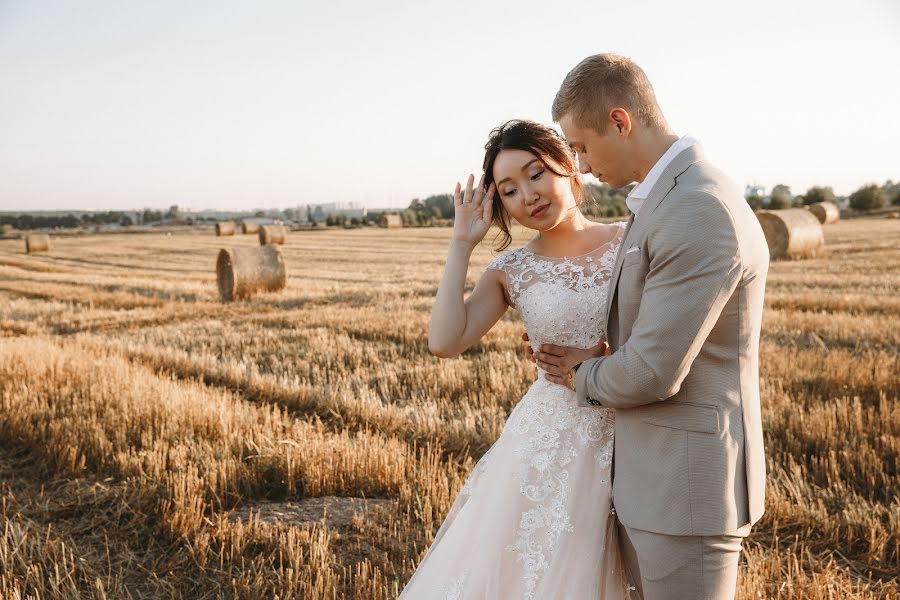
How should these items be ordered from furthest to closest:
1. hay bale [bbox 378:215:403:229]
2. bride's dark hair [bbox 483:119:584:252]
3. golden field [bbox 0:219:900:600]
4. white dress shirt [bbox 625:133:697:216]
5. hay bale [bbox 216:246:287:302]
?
1. hay bale [bbox 378:215:403:229]
2. hay bale [bbox 216:246:287:302]
3. golden field [bbox 0:219:900:600]
4. bride's dark hair [bbox 483:119:584:252]
5. white dress shirt [bbox 625:133:697:216]

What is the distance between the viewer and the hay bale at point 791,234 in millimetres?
20734

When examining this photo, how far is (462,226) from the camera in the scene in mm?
2693

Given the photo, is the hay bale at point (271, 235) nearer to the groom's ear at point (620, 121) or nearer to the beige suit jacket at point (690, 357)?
the groom's ear at point (620, 121)

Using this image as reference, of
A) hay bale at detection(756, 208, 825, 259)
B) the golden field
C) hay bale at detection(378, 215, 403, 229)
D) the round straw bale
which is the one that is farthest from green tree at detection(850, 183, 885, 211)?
the golden field

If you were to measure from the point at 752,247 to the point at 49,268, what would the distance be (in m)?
28.2

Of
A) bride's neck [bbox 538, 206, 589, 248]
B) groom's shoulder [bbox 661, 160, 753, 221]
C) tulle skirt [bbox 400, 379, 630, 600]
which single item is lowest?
tulle skirt [bbox 400, 379, 630, 600]

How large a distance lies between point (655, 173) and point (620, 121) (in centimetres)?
19

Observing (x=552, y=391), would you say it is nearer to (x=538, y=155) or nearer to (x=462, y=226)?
(x=462, y=226)

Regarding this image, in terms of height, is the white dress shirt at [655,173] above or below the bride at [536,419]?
above

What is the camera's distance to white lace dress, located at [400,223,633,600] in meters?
2.45

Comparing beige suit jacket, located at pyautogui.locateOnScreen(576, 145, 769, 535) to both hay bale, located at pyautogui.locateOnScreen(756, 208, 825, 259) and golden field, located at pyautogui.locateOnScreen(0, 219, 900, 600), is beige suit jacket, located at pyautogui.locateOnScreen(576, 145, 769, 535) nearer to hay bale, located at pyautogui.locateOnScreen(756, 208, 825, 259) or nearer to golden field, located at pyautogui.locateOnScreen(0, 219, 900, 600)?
golden field, located at pyautogui.locateOnScreen(0, 219, 900, 600)

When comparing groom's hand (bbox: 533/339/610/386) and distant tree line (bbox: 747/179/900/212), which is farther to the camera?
distant tree line (bbox: 747/179/900/212)

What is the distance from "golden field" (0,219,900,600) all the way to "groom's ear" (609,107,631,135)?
85.6 inches

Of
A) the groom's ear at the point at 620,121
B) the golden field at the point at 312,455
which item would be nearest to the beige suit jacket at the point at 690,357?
the groom's ear at the point at 620,121
